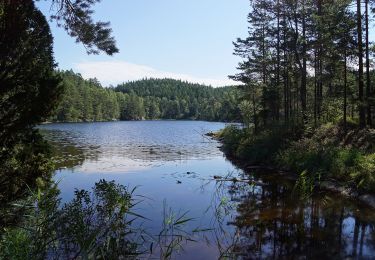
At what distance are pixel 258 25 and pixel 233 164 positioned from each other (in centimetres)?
1591

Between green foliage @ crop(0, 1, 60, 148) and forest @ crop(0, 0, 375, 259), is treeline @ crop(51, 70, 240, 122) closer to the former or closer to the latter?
forest @ crop(0, 0, 375, 259)

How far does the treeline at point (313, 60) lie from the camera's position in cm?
2283

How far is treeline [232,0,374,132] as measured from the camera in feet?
74.9

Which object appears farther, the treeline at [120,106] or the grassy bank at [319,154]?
the treeline at [120,106]

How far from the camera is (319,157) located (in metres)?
20.2

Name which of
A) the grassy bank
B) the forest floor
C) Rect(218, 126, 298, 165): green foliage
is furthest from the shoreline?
Rect(218, 126, 298, 165): green foliage

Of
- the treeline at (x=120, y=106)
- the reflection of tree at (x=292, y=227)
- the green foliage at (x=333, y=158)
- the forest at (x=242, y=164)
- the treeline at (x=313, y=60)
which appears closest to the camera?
the forest at (x=242, y=164)

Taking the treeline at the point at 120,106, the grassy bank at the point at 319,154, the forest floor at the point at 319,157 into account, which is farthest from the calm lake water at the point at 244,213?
the treeline at the point at 120,106

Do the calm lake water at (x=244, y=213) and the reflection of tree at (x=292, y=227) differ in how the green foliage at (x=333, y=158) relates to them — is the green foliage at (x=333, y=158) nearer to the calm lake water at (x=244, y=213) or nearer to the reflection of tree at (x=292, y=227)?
the calm lake water at (x=244, y=213)

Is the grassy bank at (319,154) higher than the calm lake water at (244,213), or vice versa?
the grassy bank at (319,154)

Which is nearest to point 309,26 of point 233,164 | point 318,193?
point 233,164

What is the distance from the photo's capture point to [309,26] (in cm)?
2836

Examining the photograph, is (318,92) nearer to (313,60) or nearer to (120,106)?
(313,60)

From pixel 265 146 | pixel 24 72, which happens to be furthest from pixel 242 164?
pixel 24 72
